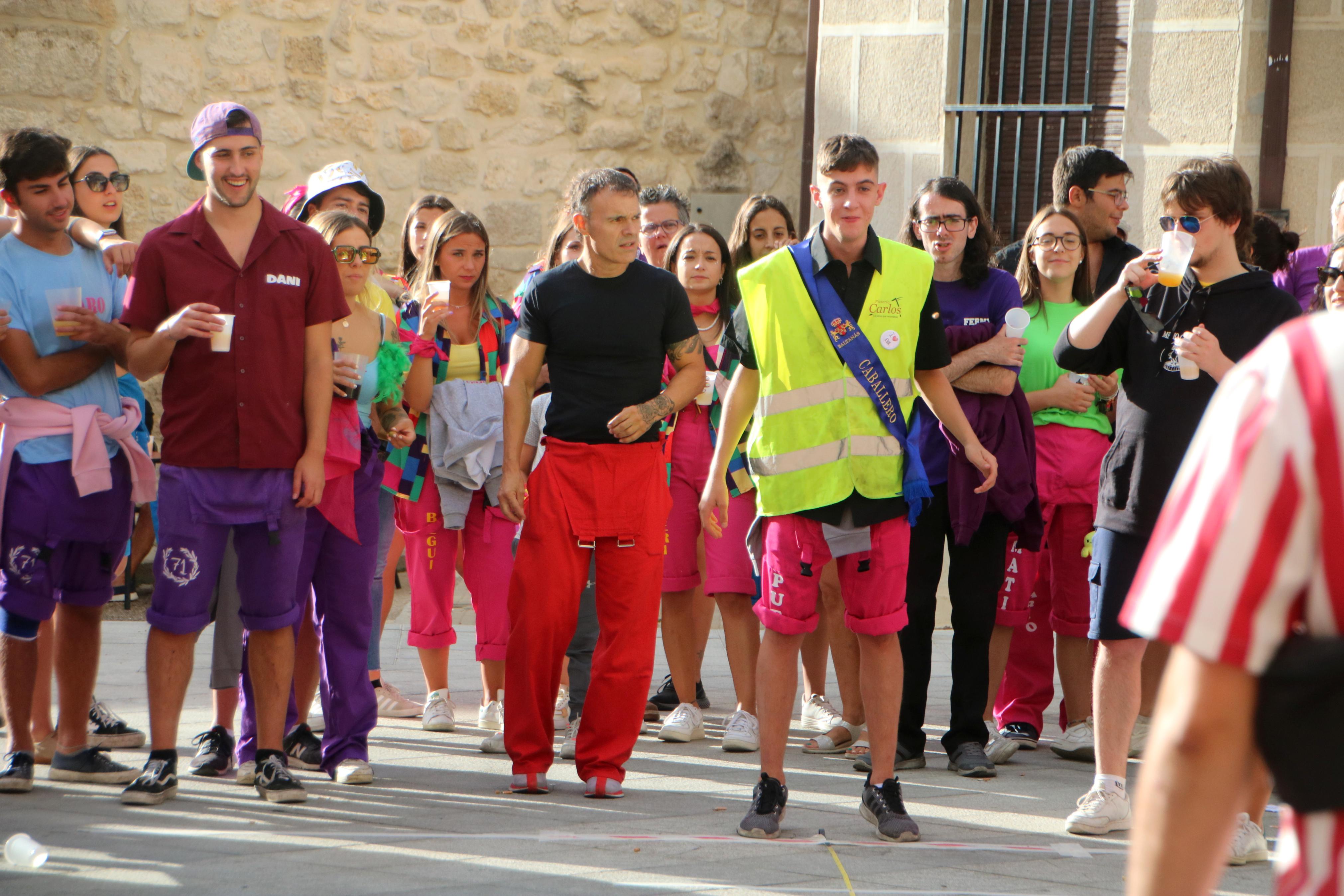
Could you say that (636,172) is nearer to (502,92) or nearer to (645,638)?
(502,92)

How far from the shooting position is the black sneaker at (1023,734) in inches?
223

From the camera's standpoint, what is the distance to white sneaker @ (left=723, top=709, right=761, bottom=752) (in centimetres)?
551

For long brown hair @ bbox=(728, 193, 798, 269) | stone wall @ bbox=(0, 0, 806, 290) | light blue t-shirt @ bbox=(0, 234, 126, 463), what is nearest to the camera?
light blue t-shirt @ bbox=(0, 234, 126, 463)

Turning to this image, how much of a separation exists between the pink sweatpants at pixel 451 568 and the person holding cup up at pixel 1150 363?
2.38 meters

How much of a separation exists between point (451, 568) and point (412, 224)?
1575mm

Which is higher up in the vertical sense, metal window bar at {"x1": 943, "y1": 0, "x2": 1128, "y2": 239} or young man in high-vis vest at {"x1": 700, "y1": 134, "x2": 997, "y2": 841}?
metal window bar at {"x1": 943, "y1": 0, "x2": 1128, "y2": 239}

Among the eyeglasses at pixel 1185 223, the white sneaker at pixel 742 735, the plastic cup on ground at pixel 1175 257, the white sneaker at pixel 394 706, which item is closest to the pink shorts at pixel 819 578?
the plastic cup on ground at pixel 1175 257

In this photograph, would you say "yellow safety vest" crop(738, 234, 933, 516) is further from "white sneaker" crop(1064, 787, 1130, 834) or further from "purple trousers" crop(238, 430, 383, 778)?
"purple trousers" crop(238, 430, 383, 778)

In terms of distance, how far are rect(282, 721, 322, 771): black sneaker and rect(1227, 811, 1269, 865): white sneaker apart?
2967 millimetres

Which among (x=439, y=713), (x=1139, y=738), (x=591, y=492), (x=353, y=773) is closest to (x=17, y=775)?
(x=353, y=773)

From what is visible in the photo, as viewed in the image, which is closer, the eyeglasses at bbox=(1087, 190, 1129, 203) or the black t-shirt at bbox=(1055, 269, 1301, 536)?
the black t-shirt at bbox=(1055, 269, 1301, 536)

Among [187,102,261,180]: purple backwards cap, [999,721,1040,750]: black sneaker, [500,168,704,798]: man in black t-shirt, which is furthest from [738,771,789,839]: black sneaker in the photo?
[187,102,261,180]: purple backwards cap

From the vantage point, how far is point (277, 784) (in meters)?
4.50

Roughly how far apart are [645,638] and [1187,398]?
1.87 metres
